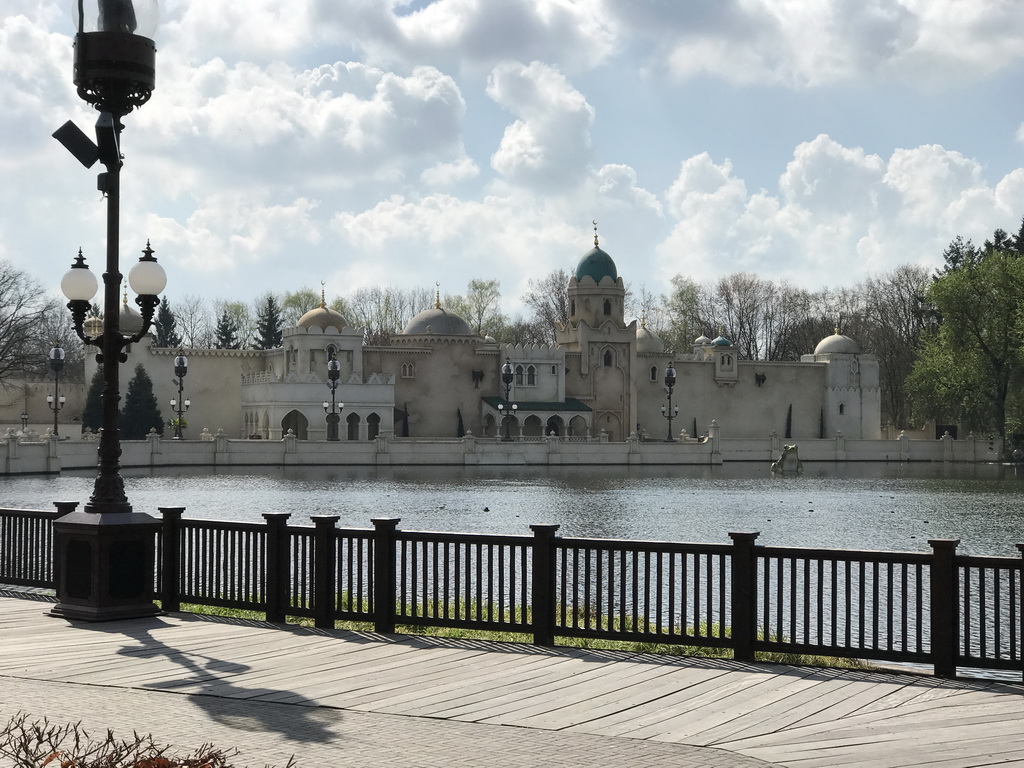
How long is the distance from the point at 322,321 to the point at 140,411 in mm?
11627

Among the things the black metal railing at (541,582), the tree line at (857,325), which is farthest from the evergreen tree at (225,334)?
the black metal railing at (541,582)

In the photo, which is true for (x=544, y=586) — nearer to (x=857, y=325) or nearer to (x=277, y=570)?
(x=277, y=570)

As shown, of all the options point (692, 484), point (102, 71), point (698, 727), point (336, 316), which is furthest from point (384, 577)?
point (336, 316)

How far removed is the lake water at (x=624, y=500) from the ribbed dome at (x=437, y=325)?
1926cm

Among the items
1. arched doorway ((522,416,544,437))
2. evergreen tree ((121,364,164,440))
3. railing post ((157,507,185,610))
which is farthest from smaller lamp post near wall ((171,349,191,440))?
railing post ((157,507,185,610))

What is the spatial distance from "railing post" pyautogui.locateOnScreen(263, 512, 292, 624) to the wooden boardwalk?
0.47 metres

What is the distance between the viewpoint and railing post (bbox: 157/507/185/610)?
40.5 feet

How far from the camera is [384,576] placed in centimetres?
1116

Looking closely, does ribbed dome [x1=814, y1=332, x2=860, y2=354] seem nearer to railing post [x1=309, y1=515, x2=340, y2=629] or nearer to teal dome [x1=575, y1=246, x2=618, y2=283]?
teal dome [x1=575, y1=246, x2=618, y2=283]

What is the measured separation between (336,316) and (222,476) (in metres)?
24.3

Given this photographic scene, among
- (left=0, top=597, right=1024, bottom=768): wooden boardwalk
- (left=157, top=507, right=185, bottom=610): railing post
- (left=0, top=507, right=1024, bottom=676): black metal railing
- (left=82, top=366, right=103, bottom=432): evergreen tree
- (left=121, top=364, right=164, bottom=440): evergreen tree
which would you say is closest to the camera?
(left=0, top=597, right=1024, bottom=768): wooden boardwalk

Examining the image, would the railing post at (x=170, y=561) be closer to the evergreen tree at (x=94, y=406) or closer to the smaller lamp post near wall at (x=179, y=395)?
the smaller lamp post near wall at (x=179, y=395)

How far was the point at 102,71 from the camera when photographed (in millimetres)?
11820

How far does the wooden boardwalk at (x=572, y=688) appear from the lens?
725 cm
